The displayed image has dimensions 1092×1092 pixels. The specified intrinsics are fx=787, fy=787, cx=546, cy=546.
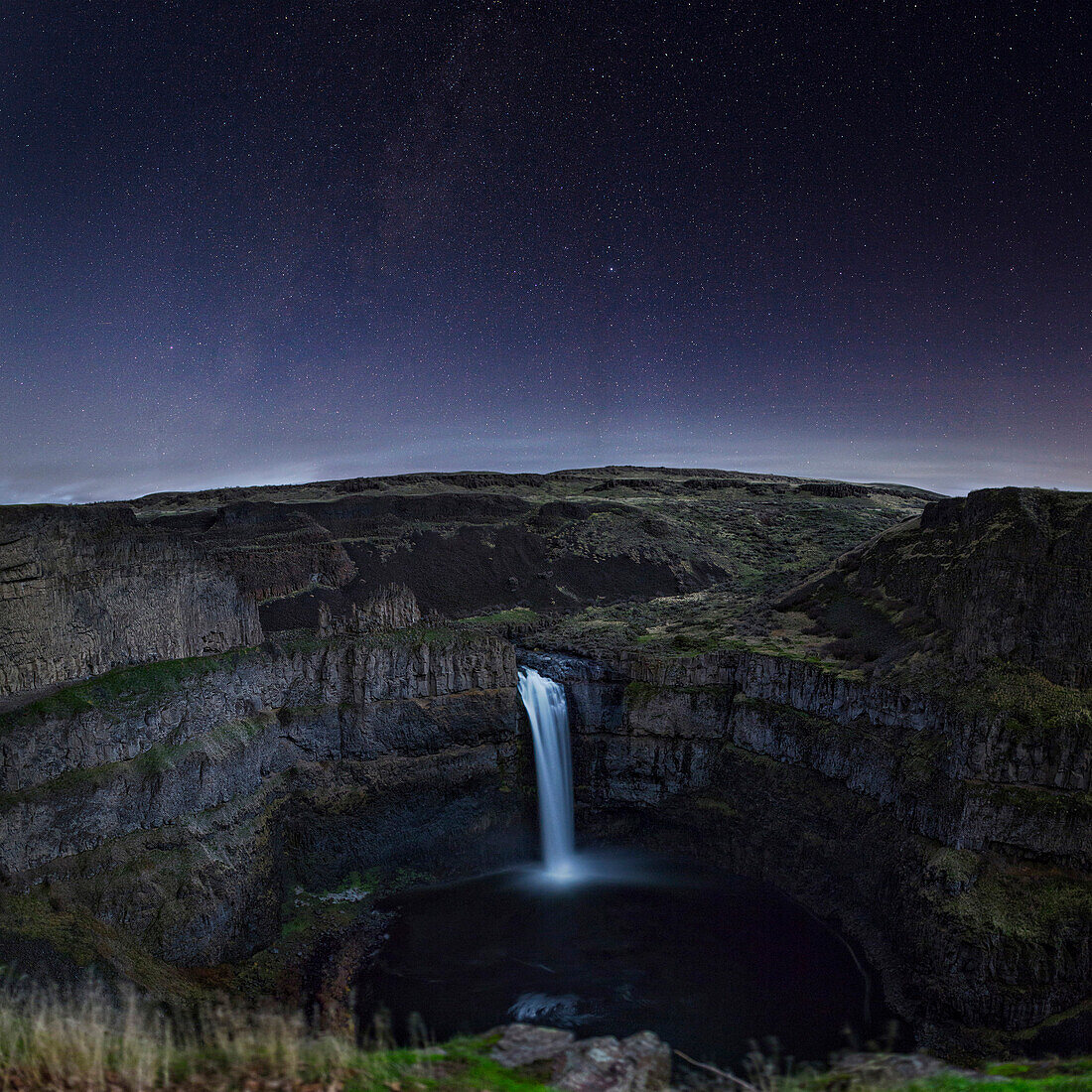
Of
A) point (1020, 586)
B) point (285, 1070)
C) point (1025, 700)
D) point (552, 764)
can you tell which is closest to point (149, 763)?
point (552, 764)

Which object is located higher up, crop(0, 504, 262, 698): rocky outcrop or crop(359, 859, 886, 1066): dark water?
crop(0, 504, 262, 698): rocky outcrop

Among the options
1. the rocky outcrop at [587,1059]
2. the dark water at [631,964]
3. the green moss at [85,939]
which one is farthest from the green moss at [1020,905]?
the green moss at [85,939]

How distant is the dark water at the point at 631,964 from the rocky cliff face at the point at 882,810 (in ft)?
5.98

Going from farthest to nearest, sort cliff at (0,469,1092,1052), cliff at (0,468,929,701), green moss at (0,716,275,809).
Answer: cliff at (0,468,929,701), green moss at (0,716,275,809), cliff at (0,469,1092,1052)

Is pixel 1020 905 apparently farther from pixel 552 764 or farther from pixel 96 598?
pixel 96 598

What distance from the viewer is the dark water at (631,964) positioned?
2241cm

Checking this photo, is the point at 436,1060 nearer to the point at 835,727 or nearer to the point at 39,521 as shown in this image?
the point at 39,521

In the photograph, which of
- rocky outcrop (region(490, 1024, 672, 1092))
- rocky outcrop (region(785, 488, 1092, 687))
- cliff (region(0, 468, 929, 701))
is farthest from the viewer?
rocky outcrop (region(785, 488, 1092, 687))

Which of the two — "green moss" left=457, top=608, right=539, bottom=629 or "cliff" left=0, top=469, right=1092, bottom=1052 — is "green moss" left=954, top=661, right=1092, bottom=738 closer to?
"cliff" left=0, top=469, right=1092, bottom=1052

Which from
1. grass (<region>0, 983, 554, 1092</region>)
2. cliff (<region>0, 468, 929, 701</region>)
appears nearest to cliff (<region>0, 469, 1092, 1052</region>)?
cliff (<region>0, 468, 929, 701</region>)

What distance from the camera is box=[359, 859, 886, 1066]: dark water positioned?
22406 millimetres

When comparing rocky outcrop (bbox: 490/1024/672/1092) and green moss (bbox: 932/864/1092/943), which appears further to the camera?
green moss (bbox: 932/864/1092/943)

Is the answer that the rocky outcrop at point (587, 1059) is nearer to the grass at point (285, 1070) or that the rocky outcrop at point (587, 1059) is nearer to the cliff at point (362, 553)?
the grass at point (285, 1070)

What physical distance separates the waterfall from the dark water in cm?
225
